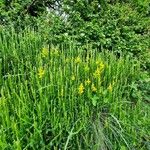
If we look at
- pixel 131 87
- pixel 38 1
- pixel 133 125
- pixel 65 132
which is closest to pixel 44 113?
pixel 65 132

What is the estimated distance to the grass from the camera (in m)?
3.00

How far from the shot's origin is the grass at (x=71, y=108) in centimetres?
300

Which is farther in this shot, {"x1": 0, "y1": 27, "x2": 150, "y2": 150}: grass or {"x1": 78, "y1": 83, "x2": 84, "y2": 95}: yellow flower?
{"x1": 78, "y1": 83, "x2": 84, "y2": 95}: yellow flower

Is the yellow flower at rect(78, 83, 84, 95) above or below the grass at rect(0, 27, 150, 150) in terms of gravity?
above

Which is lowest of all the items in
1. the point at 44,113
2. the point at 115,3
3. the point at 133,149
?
the point at 133,149

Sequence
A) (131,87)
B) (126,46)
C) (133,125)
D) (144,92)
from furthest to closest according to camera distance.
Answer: (126,46), (144,92), (131,87), (133,125)

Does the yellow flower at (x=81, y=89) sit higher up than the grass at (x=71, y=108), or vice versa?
the yellow flower at (x=81, y=89)

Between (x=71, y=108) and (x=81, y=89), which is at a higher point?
(x=81, y=89)

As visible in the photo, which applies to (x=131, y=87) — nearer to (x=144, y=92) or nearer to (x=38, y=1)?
(x=144, y=92)

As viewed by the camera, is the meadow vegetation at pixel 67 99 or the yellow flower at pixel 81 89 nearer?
the meadow vegetation at pixel 67 99

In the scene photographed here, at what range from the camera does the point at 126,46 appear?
4.80m

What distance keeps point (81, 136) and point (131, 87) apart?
32.2 inches

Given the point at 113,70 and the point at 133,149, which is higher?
the point at 113,70

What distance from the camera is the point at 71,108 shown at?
3.14 meters
